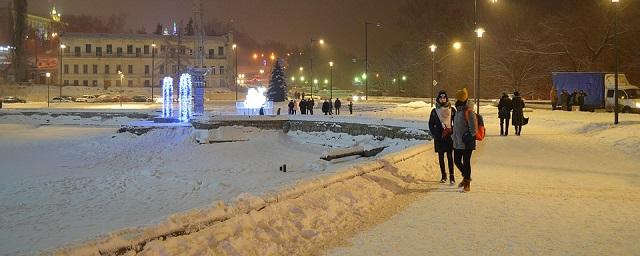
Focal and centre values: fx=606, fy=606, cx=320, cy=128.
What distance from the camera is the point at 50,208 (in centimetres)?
1495

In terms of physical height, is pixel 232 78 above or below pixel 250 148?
above

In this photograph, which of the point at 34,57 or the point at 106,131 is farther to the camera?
the point at 34,57

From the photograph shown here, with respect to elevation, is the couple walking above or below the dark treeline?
below

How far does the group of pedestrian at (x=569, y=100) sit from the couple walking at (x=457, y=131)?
26523mm

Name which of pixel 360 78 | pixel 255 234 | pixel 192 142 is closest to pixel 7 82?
pixel 360 78

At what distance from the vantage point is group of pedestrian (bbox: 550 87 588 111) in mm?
35156

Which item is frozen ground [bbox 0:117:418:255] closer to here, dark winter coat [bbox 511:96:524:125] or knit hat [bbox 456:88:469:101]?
knit hat [bbox 456:88:469:101]

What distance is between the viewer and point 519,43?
56.0 meters

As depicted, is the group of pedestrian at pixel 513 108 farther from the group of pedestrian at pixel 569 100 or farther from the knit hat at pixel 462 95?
the group of pedestrian at pixel 569 100

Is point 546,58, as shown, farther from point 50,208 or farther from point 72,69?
point 72,69

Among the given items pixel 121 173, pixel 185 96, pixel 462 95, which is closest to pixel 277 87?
pixel 185 96

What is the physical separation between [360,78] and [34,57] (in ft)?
190

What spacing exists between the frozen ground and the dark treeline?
30555mm

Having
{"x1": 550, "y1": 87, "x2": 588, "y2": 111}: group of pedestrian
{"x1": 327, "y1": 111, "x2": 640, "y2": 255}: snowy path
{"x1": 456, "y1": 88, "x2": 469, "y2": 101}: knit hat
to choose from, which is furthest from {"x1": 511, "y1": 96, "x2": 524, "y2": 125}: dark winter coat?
{"x1": 550, "y1": 87, "x2": 588, "y2": 111}: group of pedestrian
